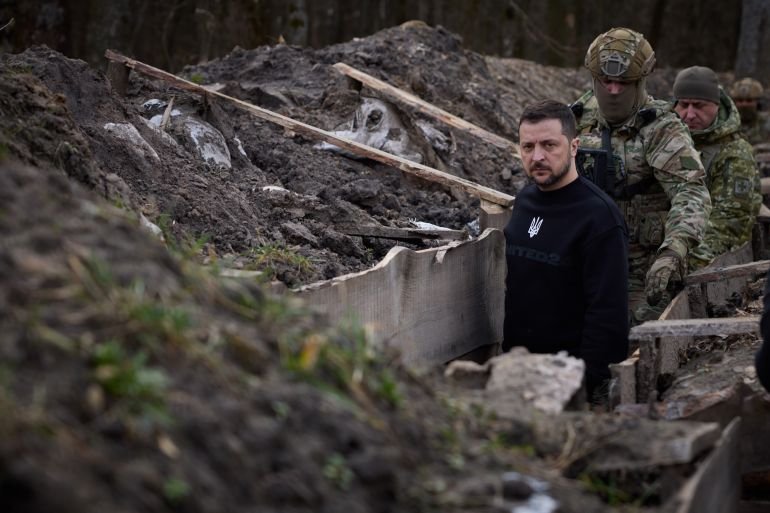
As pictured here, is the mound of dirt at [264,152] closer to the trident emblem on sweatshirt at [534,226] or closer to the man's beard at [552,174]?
→ the trident emblem on sweatshirt at [534,226]

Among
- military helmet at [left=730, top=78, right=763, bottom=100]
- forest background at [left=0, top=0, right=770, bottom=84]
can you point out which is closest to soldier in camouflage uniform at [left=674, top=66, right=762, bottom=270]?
military helmet at [left=730, top=78, right=763, bottom=100]

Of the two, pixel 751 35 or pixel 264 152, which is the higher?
pixel 751 35

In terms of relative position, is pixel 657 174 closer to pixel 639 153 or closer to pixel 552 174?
pixel 639 153

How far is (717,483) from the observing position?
176 inches

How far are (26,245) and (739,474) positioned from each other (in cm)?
290

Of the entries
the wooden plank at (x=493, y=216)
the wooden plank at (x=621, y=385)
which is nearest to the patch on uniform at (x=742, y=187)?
the wooden plank at (x=493, y=216)

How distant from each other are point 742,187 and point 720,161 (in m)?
Answer: 0.25

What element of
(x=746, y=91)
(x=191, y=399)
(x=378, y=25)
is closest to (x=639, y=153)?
(x=191, y=399)

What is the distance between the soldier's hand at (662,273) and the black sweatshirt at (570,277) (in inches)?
26.7

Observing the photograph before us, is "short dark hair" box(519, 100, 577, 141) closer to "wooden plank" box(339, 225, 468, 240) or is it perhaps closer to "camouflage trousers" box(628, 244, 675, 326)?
"wooden plank" box(339, 225, 468, 240)

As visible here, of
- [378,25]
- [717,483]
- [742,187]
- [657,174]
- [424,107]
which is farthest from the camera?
[378,25]

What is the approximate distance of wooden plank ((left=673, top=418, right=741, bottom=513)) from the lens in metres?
3.98

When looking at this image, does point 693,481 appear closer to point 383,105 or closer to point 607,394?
point 607,394

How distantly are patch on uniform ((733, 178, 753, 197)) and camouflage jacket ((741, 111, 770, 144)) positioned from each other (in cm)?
558
